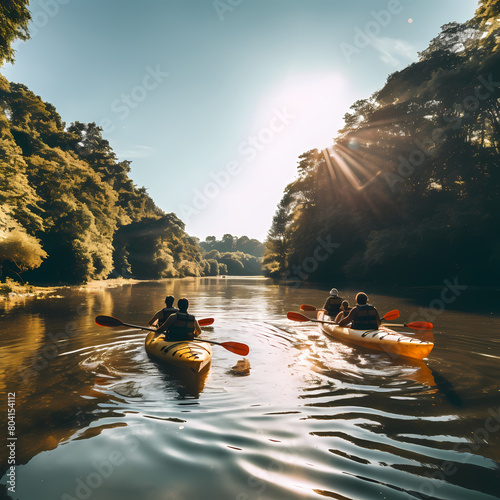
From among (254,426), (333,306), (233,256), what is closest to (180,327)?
(254,426)

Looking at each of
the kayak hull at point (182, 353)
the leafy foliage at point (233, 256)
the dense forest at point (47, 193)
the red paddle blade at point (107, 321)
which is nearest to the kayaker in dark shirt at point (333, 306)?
the kayak hull at point (182, 353)

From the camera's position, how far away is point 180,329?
7.02 m

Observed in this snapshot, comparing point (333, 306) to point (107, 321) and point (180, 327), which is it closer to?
point (180, 327)

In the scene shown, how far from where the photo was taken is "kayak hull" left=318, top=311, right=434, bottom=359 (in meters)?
6.78

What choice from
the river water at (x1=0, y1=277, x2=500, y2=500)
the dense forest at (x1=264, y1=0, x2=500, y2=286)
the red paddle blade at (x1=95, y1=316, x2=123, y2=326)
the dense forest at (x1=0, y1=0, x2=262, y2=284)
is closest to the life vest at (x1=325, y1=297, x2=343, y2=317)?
the river water at (x1=0, y1=277, x2=500, y2=500)

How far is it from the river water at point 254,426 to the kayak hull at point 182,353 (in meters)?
0.24

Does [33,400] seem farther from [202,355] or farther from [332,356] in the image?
[332,356]

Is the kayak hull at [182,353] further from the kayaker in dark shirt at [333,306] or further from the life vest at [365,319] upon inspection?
the kayaker in dark shirt at [333,306]

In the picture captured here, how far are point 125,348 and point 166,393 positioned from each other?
344 cm

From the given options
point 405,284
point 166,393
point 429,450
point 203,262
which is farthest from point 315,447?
point 203,262

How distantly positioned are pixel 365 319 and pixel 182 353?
474 cm

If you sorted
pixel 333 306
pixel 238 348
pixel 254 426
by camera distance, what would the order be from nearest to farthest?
pixel 254 426
pixel 238 348
pixel 333 306

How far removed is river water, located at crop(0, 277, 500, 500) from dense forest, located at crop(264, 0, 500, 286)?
2102 centimetres

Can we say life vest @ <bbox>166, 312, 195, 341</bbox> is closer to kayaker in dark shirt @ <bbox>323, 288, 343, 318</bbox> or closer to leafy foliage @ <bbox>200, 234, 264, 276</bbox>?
kayaker in dark shirt @ <bbox>323, 288, 343, 318</bbox>
